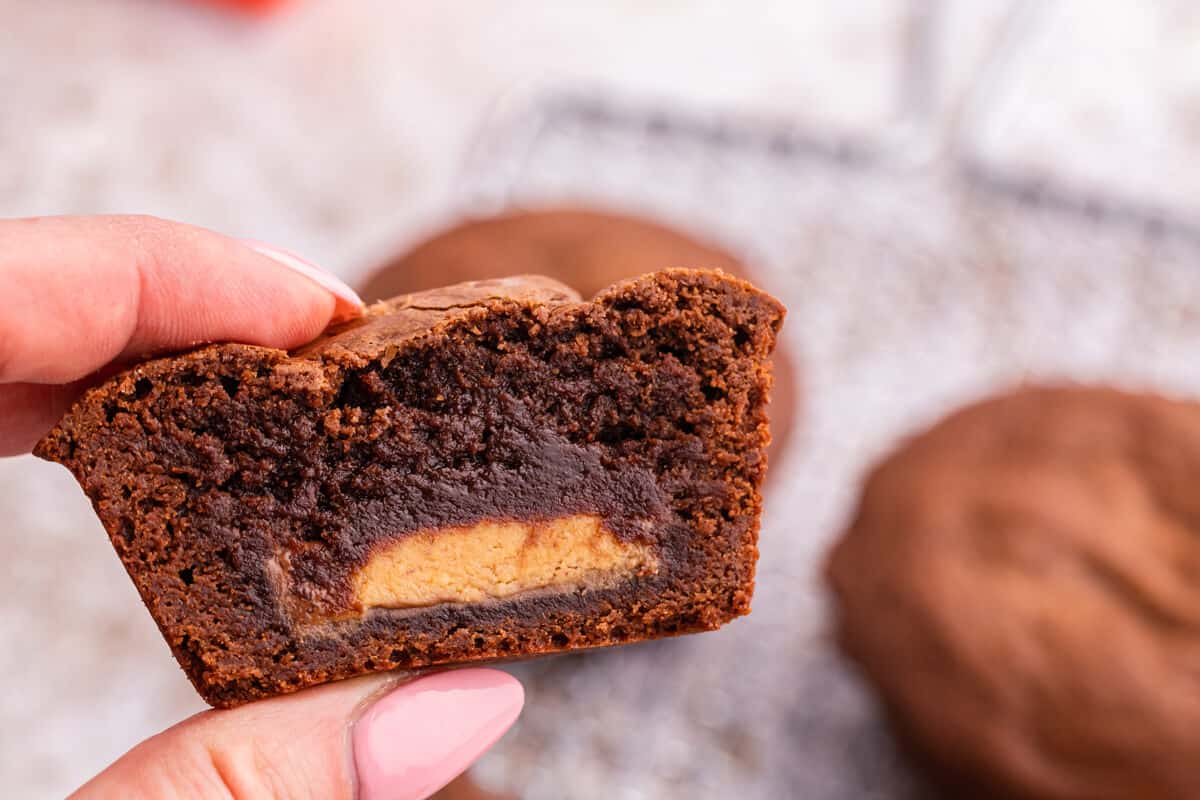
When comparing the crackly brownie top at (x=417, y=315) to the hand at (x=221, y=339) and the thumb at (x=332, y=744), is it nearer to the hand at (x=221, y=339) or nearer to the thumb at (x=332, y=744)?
the hand at (x=221, y=339)

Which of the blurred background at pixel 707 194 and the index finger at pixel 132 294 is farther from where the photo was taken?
the blurred background at pixel 707 194

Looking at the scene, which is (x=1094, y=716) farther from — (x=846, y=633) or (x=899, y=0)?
(x=899, y=0)

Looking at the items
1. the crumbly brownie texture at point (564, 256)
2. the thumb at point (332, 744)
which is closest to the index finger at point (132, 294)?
the thumb at point (332, 744)

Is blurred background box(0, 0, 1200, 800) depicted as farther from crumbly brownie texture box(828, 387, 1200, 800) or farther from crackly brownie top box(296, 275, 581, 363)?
crackly brownie top box(296, 275, 581, 363)

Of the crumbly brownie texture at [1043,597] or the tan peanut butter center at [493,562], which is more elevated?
the tan peanut butter center at [493,562]

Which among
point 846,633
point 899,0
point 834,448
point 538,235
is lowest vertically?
point 846,633

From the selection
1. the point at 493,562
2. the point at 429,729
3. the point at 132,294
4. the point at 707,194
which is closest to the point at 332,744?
the point at 429,729

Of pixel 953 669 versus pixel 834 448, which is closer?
pixel 953 669

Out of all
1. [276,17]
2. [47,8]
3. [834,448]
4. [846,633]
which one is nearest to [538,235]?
[834,448]
